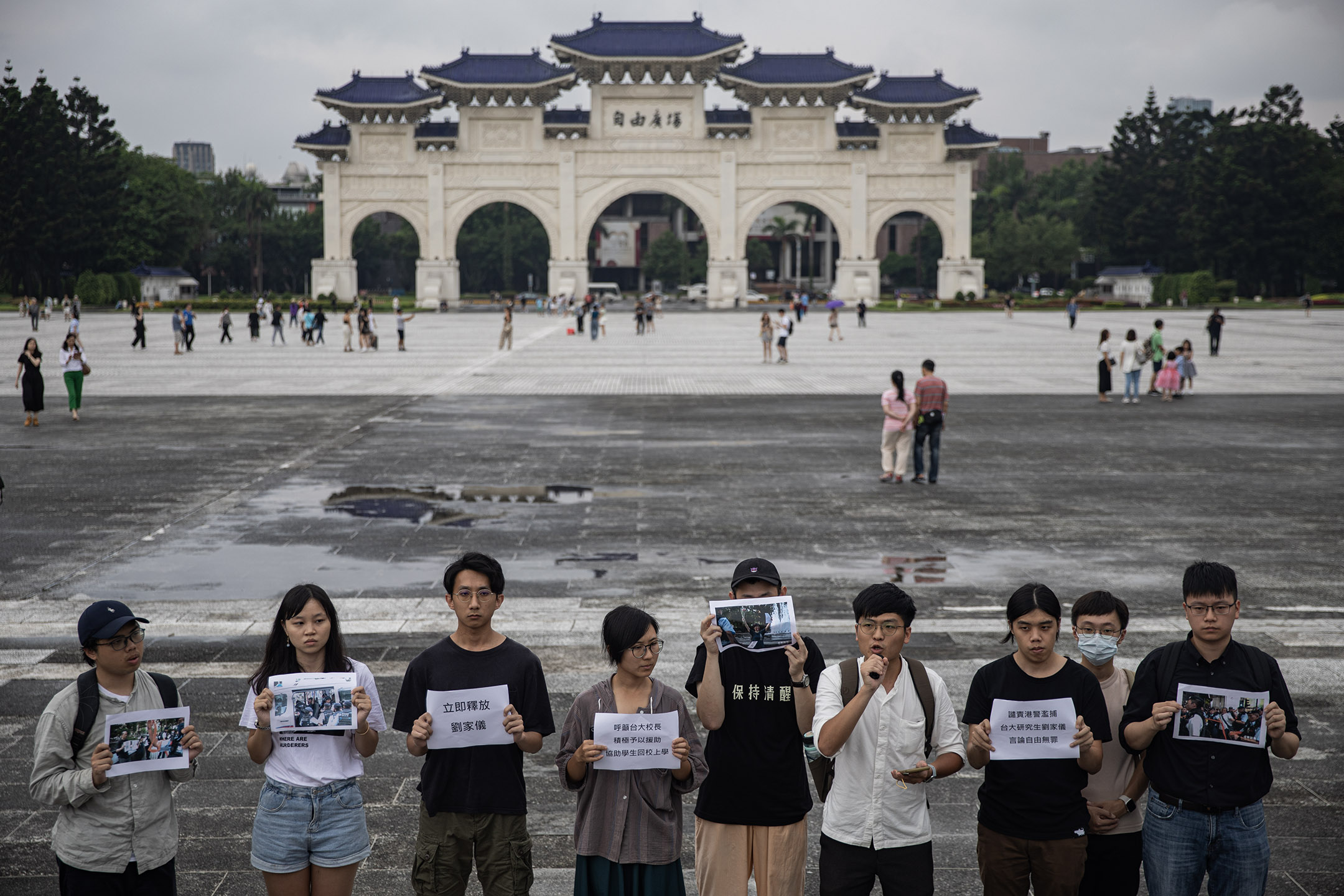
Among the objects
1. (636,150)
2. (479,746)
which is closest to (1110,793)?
(479,746)

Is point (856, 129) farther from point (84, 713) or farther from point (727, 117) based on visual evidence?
point (84, 713)

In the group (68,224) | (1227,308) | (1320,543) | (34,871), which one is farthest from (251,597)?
(68,224)

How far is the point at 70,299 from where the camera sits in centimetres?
6881

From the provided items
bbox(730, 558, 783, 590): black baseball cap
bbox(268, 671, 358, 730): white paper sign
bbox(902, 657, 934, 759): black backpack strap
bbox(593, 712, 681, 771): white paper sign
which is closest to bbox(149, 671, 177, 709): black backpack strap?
bbox(268, 671, 358, 730): white paper sign

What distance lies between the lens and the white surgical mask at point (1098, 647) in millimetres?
4676

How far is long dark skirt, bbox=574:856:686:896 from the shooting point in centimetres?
455

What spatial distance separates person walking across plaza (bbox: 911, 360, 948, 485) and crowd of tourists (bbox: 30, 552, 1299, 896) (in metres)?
11.4

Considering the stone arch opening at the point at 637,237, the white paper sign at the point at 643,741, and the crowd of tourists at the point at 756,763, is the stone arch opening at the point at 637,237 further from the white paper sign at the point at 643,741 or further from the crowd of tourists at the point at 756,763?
the white paper sign at the point at 643,741

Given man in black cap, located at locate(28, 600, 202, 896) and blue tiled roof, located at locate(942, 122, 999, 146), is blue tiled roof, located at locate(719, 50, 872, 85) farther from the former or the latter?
man in black cap, located at locate(28, 600, 202, 896)

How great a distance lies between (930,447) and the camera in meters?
16.1

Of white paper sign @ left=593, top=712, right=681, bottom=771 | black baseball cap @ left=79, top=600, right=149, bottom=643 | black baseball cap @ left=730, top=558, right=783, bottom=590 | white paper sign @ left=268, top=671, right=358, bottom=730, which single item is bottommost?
white paper sign @ left=593, top=712, right=681, bottom=771

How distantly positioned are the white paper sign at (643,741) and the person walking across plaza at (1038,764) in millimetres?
1039

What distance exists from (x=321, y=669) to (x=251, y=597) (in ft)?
20.2

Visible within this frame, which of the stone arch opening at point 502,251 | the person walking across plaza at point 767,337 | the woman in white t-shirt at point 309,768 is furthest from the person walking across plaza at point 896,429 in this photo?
the stone arch opening at point 502,251
